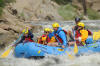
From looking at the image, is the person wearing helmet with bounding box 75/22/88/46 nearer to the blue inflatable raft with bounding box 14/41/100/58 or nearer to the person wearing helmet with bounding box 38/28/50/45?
the blue inflatable raft with bounding box 14/41/100/58

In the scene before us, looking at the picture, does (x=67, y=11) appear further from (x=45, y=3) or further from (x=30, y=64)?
(x=30, y=64)

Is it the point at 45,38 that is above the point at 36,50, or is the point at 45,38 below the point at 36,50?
above

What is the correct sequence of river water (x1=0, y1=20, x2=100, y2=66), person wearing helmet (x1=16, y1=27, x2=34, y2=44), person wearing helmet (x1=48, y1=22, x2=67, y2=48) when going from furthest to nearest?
person wearing helmet (x1=16, y1=27, x2=34, y2=44), person wearing helmet (x1=48, y1=22, x2=67, y2=48), river water (x1=0, y1=20, x2=100, y2=66)

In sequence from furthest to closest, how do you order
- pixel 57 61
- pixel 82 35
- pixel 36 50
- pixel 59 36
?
1. pixel 82 35
2. pixel 59 36
3. pixel 57 61
4. pixel 36 50

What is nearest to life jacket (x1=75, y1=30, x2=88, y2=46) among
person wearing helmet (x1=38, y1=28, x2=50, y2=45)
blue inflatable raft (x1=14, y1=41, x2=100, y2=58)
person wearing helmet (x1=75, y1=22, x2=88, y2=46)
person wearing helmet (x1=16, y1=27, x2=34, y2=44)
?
person wearing helmet (x1=75, y1=22, x2=88, y2=46)

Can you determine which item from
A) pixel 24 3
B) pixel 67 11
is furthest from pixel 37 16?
pixel 67 11

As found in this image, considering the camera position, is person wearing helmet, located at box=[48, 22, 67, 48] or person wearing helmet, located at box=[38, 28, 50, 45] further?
person wearing helmet, located at box=[38, 28, 50, 45]

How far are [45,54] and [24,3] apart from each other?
40.4 feet

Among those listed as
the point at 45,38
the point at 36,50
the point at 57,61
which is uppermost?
the point at 45,38

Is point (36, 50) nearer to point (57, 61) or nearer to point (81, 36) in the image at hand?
point (57, 61)

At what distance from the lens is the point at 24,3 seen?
60.7ft

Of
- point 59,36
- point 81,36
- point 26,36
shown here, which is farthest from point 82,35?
point 26,36

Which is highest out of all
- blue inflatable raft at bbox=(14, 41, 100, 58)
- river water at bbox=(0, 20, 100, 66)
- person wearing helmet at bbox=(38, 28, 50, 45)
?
person wearing helmet at bbox=(38, 28, 50, 45)

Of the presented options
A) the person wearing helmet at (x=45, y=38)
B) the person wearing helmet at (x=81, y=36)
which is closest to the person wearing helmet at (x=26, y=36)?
the person wearing helmet at (x=45, y=38)
